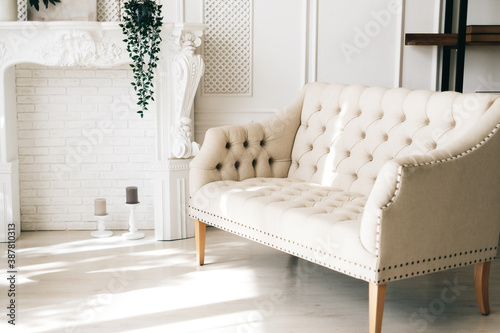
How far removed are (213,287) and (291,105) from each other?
1081 mm

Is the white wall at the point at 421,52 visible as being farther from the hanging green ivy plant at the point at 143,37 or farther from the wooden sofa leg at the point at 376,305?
the wooden sofa leg at the point at 376,305

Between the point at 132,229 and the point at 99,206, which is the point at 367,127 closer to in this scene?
the point at 132,229

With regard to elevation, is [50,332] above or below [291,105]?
below

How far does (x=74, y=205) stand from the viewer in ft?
13.1

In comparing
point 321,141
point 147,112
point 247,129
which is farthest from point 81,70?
point 321,141

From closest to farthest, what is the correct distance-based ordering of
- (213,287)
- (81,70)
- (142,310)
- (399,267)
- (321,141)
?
(399,267) < (142,310) < (213,287) < (321,141) < (81,70)

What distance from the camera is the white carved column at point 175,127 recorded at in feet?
11.9

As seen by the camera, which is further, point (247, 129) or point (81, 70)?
point (81, 70)

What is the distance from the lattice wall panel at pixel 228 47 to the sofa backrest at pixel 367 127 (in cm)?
64

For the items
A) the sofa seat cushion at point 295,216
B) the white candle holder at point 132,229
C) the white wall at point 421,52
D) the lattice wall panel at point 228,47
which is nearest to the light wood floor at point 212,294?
the white candle holder at point 132,229

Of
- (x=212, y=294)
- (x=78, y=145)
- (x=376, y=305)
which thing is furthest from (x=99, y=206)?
(x=376, y=305)

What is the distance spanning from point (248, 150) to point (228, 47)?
2.91ft

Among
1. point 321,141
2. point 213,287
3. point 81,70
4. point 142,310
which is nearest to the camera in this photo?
point 142,310

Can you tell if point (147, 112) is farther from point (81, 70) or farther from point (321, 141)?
point (321, 141)
